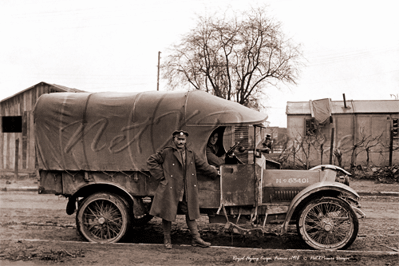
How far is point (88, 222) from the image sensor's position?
6.41 m

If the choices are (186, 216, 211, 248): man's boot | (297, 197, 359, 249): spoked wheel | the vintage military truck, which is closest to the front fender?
the vintage military truck

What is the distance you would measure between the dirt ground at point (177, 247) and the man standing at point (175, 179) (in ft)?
1.76

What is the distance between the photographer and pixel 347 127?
821 inches

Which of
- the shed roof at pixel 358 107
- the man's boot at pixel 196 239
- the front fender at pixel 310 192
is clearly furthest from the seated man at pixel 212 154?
the shed roof at pixel 358 107

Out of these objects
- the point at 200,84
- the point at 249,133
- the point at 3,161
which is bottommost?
the point at 3,161

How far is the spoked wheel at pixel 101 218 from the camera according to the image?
20.7ft

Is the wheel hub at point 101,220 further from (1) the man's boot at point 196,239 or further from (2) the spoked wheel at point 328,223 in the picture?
(2) the spoked wheel at point 328,223

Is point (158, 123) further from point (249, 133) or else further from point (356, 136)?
point (356, 136)

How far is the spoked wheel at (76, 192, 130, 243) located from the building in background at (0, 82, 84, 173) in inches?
487

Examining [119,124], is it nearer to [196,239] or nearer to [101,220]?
[101,220]

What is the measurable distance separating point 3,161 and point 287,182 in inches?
624

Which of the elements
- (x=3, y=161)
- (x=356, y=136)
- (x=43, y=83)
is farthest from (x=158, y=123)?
(x=356, y=136)

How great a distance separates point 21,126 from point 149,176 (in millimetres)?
13609

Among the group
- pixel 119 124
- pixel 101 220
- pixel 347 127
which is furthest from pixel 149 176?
pixel 347 127
